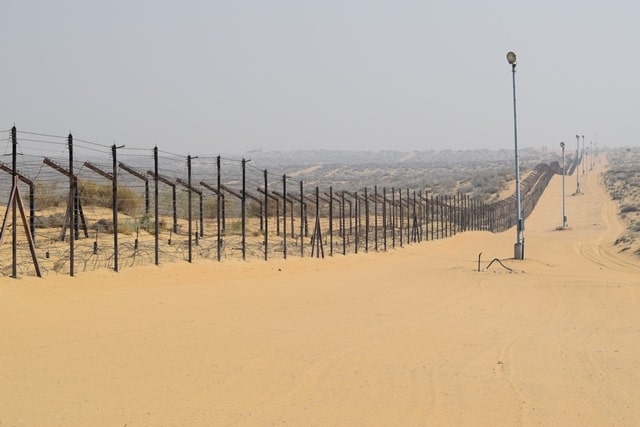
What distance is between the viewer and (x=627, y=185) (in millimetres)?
85125

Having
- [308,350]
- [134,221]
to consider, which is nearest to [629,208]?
[134,221]

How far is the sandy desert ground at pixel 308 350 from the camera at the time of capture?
7.80 meters

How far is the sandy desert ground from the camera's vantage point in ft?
25.6

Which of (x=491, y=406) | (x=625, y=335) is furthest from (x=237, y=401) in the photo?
(x=625, y=335)

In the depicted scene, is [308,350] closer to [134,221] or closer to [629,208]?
[134,221]

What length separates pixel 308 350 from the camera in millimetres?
10734

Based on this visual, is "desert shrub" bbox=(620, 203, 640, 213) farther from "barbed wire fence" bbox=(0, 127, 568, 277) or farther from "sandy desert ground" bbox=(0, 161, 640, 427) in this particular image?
"sandy desert ground" bbox=(0, 161, 640, 427)

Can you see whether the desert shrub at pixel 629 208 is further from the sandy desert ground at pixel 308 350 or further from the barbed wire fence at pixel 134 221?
the sandy desert ground at pixel 308 350

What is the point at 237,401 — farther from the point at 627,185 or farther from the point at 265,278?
the point at 627,185

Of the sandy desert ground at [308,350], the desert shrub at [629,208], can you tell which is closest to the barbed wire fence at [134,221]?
the sandy desert ground at [308,350]

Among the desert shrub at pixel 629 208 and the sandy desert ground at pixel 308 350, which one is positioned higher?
the desert shrub at pixel 629 208

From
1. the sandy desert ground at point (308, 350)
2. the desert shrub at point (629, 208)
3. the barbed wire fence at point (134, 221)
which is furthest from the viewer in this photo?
the desert shrub at point (629, 208)

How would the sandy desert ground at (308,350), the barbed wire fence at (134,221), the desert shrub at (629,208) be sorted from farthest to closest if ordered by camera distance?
the desert shrub at (629,208), the barbed wire fence at (134,221), the sandy desert ground at (308,350)

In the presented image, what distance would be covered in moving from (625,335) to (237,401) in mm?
8146
